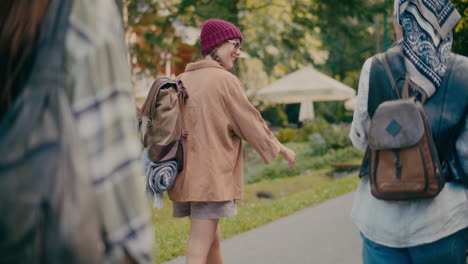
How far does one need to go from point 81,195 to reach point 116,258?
159 millimetres

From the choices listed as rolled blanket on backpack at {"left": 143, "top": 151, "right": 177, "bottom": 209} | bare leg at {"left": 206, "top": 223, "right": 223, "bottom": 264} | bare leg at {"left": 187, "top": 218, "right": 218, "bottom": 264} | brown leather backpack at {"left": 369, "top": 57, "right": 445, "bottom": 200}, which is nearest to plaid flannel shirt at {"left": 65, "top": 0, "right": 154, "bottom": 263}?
brown leather backpack at {"left": 369, "top": 57, "right": 445, "bottom": 200}

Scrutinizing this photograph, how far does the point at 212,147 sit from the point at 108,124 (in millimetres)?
2475

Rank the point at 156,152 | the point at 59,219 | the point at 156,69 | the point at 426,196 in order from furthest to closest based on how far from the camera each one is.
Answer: the point at 156,69 → the point at 156,152 → the point at 426,196 → the point at 59,219

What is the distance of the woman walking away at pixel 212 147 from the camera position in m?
3.74

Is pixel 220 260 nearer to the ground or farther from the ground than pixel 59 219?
nearer to the ground

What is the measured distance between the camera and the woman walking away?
374 cm

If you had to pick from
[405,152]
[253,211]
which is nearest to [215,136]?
[405,152]

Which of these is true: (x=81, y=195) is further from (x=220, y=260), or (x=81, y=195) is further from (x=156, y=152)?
(x=220, y=260)

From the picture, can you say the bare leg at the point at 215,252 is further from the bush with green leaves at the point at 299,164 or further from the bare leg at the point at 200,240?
the bush with green leaves at the point at 299,164

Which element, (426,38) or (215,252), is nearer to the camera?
(426,38)

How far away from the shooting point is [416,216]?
2.52 meters

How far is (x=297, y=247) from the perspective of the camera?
6.02 m

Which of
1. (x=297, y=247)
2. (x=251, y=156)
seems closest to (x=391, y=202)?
(x=297, y=247)

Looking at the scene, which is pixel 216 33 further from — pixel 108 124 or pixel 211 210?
pixel 108 124
